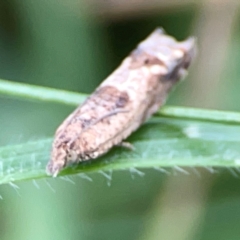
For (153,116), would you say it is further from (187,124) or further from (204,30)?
(204,30)

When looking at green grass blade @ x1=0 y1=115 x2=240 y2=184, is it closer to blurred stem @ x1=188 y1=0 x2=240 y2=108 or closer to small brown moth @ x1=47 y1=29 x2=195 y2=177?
small brown moth @ x1=47 y1=29 x2=195 y2=177

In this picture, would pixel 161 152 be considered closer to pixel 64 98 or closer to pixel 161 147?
pixel 161 147

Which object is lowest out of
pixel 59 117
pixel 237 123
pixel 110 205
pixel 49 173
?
pixel 110 205

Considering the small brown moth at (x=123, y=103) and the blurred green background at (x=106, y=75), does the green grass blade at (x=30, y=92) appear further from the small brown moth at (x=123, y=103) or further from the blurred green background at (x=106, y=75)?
the blurred green background at (x=106, y=75)

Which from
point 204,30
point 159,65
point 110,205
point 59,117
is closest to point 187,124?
point 159,65

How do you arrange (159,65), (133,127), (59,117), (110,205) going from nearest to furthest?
(133,127), (159,65), (110,205), (59,117)

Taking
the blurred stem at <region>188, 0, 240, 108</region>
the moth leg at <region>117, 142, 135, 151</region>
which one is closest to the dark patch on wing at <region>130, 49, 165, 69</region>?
the moth leg at <region>117, 142, 135, 151</region>
